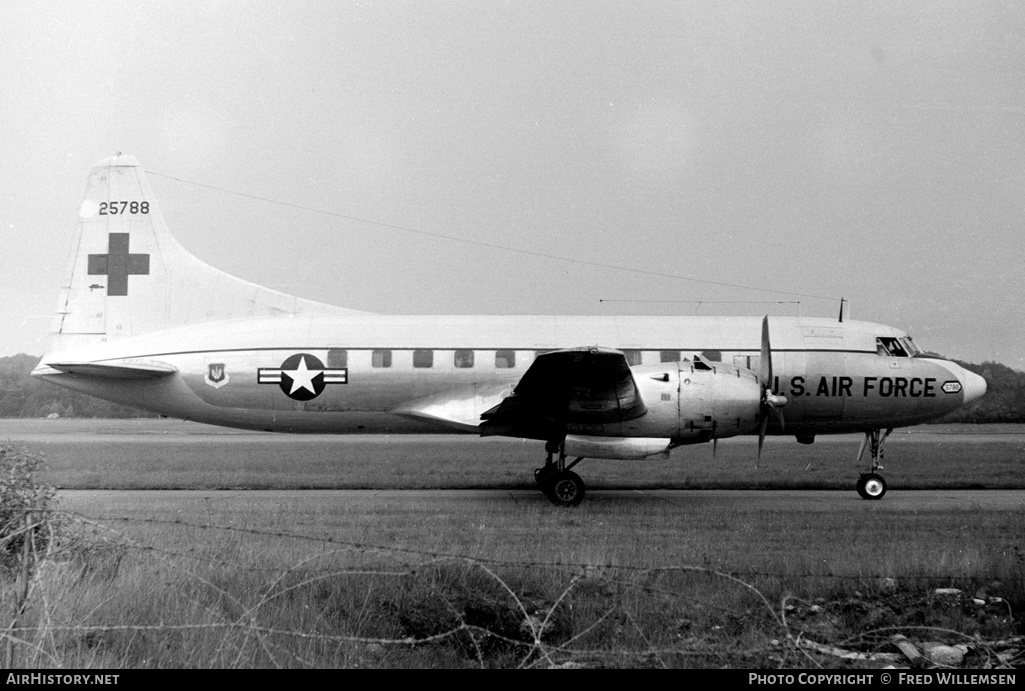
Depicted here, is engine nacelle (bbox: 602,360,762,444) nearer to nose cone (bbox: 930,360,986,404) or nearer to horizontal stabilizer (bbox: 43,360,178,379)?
nose cone (bbox: 930,360,986,404)

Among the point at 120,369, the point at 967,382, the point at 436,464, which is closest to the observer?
the point at 120,369

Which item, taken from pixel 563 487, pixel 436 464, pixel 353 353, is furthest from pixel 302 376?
pixel 563 487

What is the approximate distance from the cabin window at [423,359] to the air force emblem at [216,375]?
12.4 feet

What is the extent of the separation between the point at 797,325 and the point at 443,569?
11676mm

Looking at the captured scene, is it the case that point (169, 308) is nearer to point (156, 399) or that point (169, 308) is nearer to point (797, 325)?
point (156, 399)

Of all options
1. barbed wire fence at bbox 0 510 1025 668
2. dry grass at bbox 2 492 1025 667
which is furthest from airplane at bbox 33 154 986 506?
barbed wire fence at bbox 0 510 1025 668

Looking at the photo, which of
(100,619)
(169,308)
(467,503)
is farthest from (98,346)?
(100,619)

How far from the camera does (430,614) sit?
24.2ft

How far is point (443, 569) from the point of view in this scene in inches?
319

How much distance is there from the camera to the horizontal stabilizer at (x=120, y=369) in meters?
15.4

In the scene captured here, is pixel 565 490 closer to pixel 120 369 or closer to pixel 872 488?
pixel 872 488

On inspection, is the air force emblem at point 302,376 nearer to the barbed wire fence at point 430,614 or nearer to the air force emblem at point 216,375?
the air force emblem at point 216,375

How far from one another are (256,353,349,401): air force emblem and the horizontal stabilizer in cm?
192

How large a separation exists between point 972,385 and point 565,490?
909 cm
